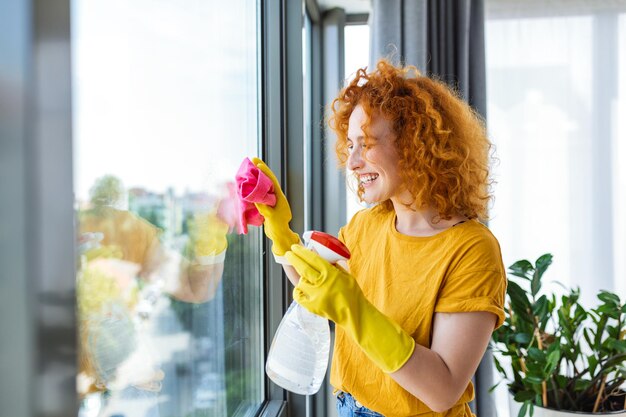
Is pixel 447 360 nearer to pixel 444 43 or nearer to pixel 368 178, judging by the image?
pixel 368 178

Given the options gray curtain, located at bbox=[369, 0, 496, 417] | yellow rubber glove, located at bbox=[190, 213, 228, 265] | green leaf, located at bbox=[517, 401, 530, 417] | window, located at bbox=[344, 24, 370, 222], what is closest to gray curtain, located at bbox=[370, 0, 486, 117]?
gray curtain, located at bbox=[369, 0, 496, 417]

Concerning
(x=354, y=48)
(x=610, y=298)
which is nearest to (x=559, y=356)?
(x=610, y=298)

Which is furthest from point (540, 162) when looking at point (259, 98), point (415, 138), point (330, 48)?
point (415, 138)

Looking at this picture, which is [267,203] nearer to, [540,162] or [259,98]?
[259,98]

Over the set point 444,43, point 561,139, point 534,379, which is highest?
point 444,43

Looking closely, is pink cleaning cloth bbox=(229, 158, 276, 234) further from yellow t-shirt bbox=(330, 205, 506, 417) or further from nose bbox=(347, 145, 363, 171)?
yellow t-shirt bbox=(330, 205, 506, 417)

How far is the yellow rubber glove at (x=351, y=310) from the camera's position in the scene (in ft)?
3.15

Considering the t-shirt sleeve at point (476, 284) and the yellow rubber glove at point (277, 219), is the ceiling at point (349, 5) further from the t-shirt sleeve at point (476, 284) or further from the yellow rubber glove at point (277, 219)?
the t-shirt sleeve at point (476, 284)

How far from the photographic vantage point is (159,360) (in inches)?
34.3

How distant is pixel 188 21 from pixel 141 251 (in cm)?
44

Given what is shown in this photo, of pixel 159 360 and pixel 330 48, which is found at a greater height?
pixel 330 48

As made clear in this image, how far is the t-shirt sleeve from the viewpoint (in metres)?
1.04

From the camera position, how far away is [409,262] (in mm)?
1179

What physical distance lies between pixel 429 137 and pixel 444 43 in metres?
1.51
